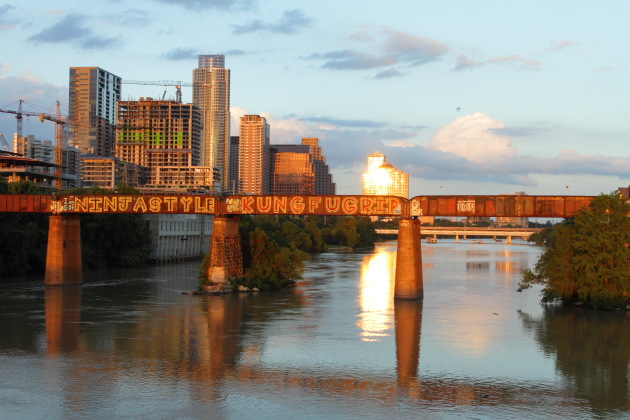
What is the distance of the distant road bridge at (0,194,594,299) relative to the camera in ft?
233

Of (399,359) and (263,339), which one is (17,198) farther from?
(399,359)

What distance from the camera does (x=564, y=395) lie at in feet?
120

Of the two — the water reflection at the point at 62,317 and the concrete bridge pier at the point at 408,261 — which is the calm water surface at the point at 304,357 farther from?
the concrete bridge pier at the point at 408,261

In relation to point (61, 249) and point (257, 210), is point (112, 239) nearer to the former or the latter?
point (61, 249)

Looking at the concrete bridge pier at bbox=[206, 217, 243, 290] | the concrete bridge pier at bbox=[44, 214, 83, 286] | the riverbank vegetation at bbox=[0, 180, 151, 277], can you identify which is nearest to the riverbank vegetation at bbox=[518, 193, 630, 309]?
the concrete bridge pier at bbox=[206, 217, 243, 290]

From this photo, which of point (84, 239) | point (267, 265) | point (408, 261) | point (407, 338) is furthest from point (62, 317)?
point (84, 239)

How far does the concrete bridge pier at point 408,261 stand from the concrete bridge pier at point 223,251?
17990mm

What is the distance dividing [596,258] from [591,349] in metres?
16.9

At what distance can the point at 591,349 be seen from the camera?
4878 cm

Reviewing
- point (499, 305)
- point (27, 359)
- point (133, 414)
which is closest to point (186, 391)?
point (133, 414)

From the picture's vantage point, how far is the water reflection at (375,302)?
5516 cm

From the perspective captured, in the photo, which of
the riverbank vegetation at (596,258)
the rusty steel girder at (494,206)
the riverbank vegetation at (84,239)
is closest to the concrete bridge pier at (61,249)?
the riverbank vegetation at (84,239)

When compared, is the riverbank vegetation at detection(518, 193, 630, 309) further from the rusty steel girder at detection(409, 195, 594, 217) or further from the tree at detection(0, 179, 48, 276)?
the tree at detection(0, 179, 48, 276)

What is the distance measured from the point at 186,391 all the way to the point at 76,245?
173 feet
